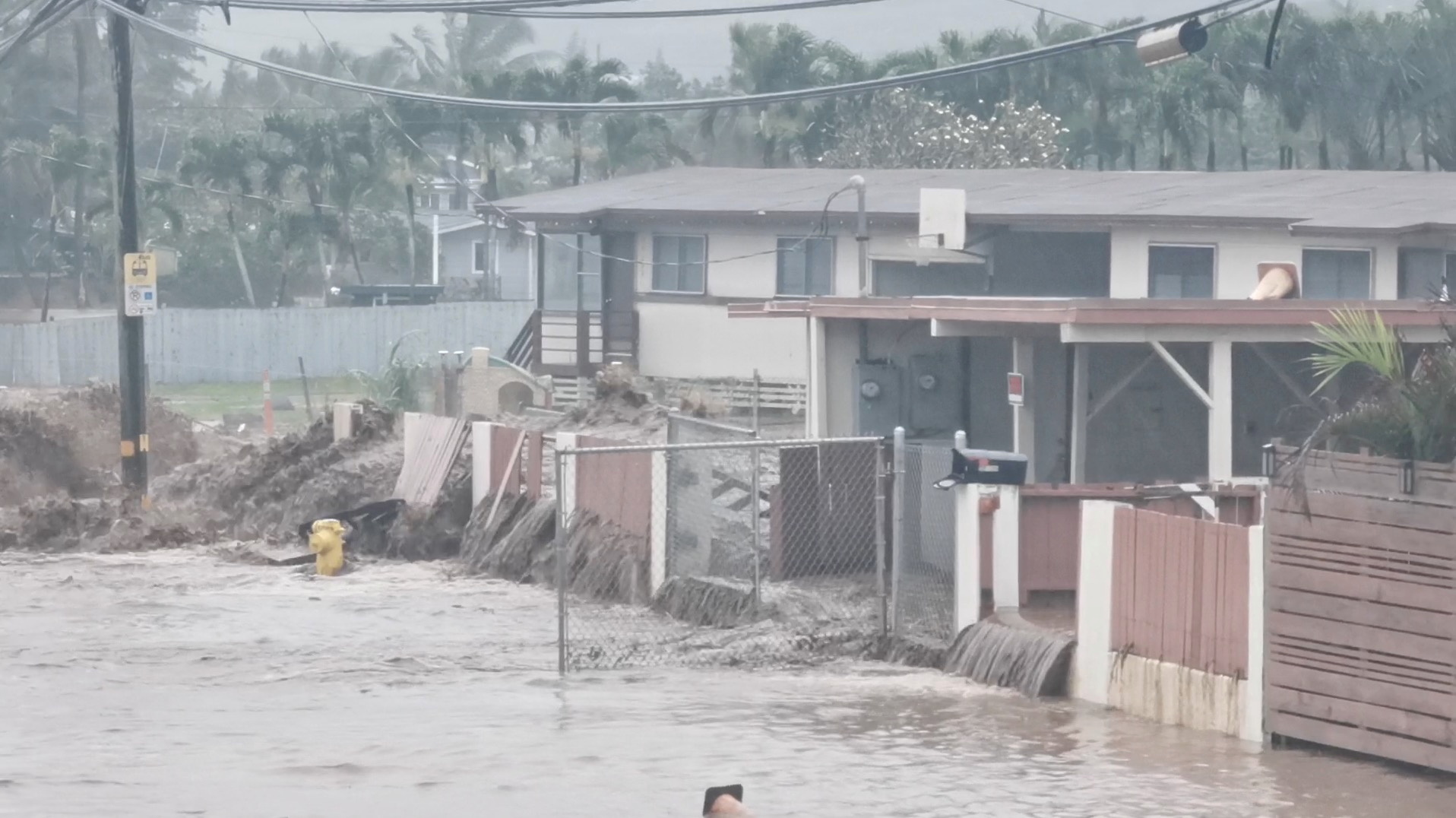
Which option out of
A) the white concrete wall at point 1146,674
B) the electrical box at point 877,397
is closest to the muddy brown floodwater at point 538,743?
the white concrete wall at point 1146,674

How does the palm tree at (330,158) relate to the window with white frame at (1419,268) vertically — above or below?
above

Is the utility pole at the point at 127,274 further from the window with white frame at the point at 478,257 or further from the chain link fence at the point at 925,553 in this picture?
the window with white frame at the point at 478,257

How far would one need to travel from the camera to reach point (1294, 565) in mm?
10461

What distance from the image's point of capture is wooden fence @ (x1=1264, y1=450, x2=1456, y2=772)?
380 inches

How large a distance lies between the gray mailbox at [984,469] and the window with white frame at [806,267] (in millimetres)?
18108

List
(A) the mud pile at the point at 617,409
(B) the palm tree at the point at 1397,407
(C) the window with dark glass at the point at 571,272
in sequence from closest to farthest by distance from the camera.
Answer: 1. (B) the palm tree at the point at 1397,407
2. (A) the mud pile at the point at 617,409
3. (C) the window with dark glass at the point at 571,272

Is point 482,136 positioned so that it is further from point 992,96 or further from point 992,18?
point 992,18

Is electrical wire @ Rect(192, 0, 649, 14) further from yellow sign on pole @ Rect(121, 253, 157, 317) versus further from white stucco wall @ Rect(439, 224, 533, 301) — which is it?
white stucco wall @ Rect(439, 224, 533, 301)

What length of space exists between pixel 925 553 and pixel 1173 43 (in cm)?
462

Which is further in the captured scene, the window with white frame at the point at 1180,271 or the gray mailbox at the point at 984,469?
the window with white frame at the point at 1180,271

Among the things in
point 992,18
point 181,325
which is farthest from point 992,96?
point 992,18

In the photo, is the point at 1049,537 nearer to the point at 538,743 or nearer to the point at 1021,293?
the point at 538,743

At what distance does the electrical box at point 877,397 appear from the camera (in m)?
19.0

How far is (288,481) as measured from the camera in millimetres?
23984
